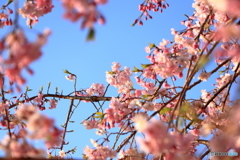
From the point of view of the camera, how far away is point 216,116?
4195 mm

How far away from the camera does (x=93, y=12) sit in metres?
1.71

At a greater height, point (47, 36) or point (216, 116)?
point (216, 116)

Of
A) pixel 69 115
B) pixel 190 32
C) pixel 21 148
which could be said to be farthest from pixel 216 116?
pixel 21 148

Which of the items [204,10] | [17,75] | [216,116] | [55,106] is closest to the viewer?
[17,75]

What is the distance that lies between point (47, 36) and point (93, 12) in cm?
26

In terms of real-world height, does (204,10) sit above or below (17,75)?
above

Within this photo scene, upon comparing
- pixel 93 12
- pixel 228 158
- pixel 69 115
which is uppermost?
pixel 69 115

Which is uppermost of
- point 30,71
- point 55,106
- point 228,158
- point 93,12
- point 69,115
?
point 55,106

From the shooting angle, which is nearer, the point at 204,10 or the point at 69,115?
the point at 204,10

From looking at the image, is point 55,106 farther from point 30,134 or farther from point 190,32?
point 30,134

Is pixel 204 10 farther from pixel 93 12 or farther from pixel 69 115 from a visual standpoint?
pixel 93 12

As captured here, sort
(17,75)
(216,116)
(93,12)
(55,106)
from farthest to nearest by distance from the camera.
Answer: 1. (55,106)
2. (216,116)
3. (17,75)
4. (93,12)

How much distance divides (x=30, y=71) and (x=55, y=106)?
Result: 4.36 metres

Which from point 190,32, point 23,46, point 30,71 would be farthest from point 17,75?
point 190,32
